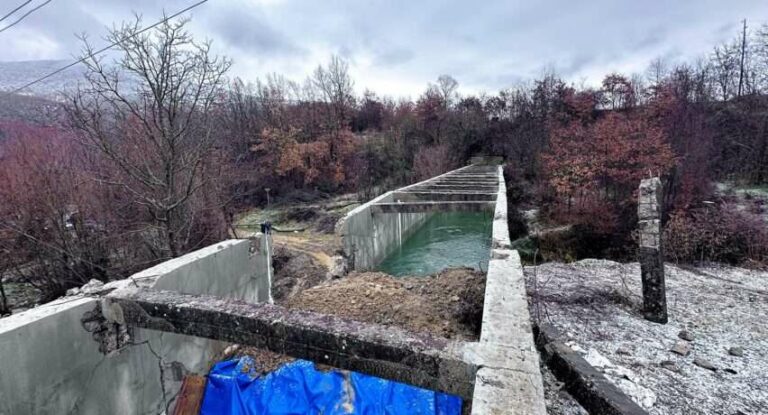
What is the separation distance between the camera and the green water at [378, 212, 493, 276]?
12.1 metres

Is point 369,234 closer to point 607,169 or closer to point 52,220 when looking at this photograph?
point 52,220

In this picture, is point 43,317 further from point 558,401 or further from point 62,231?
point 62,231

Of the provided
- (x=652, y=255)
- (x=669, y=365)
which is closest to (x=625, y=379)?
(x=669, y=365)

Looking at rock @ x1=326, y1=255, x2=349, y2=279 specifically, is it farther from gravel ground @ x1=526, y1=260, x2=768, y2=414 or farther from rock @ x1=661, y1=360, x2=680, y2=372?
rock @ x1=661, y1=360, x2=680, y2=372

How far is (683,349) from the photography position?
4891mm

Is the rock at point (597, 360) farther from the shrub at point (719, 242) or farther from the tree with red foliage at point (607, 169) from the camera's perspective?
the tree with red foliage at point (607, 169)

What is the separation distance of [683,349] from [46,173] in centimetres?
1187

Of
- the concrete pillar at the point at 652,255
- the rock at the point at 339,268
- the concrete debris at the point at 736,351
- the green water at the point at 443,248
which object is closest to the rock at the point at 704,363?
the concrete debris at the point at 736,351

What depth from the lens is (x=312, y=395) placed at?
12.8 ft

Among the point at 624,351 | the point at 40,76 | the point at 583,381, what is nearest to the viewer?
the point at 583,381

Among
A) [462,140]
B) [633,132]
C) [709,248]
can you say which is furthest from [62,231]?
[462,140]

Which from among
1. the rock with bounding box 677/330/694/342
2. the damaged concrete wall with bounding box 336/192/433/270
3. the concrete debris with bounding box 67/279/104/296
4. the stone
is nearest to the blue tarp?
the concrete debris with bounding box 67/279/104/296

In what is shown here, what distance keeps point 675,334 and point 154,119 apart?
968 cm

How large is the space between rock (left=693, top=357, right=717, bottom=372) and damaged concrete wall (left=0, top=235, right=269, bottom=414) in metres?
6.51
